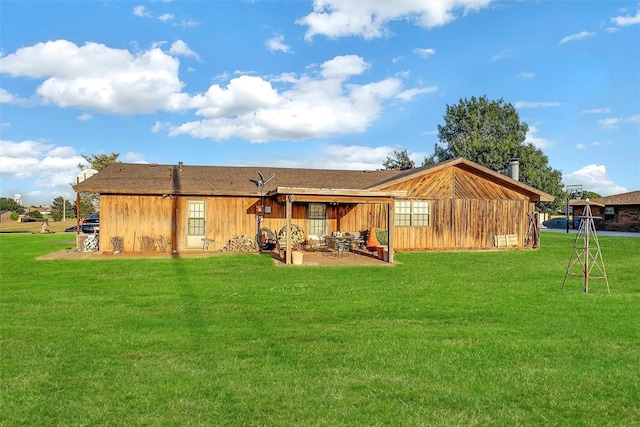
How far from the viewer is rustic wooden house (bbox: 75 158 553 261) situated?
17.0 m

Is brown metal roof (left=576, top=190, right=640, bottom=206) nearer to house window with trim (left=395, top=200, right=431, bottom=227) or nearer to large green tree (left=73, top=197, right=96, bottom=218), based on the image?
house window with trim (left=395, top=200, right=431, bottom=227)

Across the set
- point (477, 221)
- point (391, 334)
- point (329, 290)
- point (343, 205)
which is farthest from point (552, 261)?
point (391, 334)

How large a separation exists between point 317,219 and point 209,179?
501 centimetres

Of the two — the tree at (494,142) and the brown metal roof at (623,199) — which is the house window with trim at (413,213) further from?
the tree at (494,142)

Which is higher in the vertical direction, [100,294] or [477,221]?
[477,221]

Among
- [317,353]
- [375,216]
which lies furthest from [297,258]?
[317,353]

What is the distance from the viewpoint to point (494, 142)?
166 ft

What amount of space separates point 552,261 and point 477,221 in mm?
4617

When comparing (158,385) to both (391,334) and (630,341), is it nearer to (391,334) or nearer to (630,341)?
(391,334)

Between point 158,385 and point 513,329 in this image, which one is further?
point 513,329

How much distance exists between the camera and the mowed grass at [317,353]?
3.95m

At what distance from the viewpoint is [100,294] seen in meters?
9.21

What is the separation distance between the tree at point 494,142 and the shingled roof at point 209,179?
31.3m

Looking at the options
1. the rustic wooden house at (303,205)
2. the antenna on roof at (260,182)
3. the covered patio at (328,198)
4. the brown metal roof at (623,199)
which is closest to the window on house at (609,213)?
the brown metal roof at (623,199)
